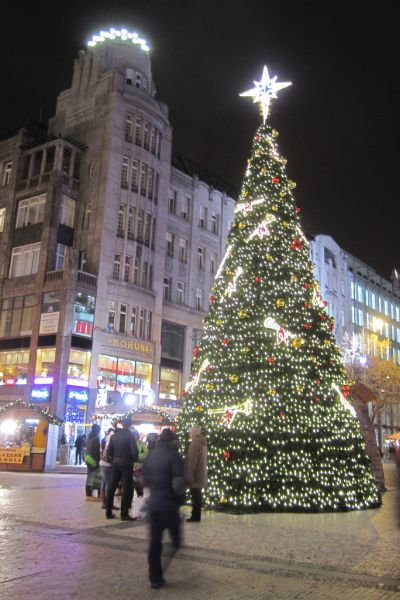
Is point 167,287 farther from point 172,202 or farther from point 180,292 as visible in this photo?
point 172,202

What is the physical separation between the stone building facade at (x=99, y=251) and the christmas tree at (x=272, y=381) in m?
22.5

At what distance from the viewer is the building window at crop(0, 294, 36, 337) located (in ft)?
123

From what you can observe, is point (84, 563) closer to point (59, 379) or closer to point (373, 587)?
point (373, 587)

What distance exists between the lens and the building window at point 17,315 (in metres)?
37.5

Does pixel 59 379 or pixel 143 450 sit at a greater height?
pixel 59 379

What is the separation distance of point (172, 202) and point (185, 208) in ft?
4.88

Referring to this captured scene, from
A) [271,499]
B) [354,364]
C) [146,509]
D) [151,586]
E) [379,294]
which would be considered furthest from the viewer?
[379,294]

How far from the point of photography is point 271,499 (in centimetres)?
1210

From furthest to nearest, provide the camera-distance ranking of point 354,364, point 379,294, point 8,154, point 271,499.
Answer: point 379,294 < point 354,364 < point 8,154 < point 271,499

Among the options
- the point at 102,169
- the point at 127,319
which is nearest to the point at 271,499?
the point at 127,319

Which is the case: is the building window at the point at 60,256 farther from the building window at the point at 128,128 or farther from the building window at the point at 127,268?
the building window at the point at 128,128

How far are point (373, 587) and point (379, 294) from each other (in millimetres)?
77054

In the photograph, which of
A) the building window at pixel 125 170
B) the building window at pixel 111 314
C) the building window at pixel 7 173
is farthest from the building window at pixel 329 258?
the building window at pixel 7 173

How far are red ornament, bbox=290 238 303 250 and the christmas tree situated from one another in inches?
1.3
